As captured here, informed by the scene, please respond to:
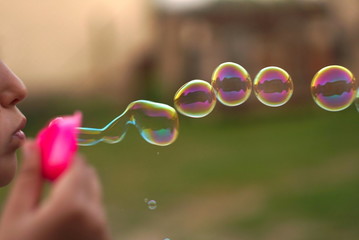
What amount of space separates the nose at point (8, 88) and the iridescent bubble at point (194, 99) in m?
0.63

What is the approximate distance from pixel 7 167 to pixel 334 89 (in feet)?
3.23

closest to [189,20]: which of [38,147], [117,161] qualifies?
[117,161]

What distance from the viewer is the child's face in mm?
863

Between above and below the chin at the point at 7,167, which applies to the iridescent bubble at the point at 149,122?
above

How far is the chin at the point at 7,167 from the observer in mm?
873

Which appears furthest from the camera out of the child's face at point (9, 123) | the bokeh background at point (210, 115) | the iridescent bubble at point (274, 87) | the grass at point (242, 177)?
the bokeh background at point (210, 115)

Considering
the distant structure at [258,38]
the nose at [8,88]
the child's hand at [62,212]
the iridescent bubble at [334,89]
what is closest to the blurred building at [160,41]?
the distant structure at [258,38]

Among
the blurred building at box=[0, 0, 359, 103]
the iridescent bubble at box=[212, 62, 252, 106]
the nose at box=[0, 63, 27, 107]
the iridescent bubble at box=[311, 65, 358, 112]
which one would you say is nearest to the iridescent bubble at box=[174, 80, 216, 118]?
the iridescent bubble at box=[212, 62, 252, 106]

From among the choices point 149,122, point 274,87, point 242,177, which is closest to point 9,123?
point 149,122

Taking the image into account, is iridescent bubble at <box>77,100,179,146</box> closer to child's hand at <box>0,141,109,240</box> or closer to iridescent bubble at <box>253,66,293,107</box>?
iridescent bubble at <box>253,66,293,107</box>

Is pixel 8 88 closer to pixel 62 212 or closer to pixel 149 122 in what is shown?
pixel 62 212

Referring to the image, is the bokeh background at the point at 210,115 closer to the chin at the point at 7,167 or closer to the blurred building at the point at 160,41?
the blurred building at the point at 160,41

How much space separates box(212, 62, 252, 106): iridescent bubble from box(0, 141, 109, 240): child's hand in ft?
2.70

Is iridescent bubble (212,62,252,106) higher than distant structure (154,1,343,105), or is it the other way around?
distant structure (154,1,343,105)
